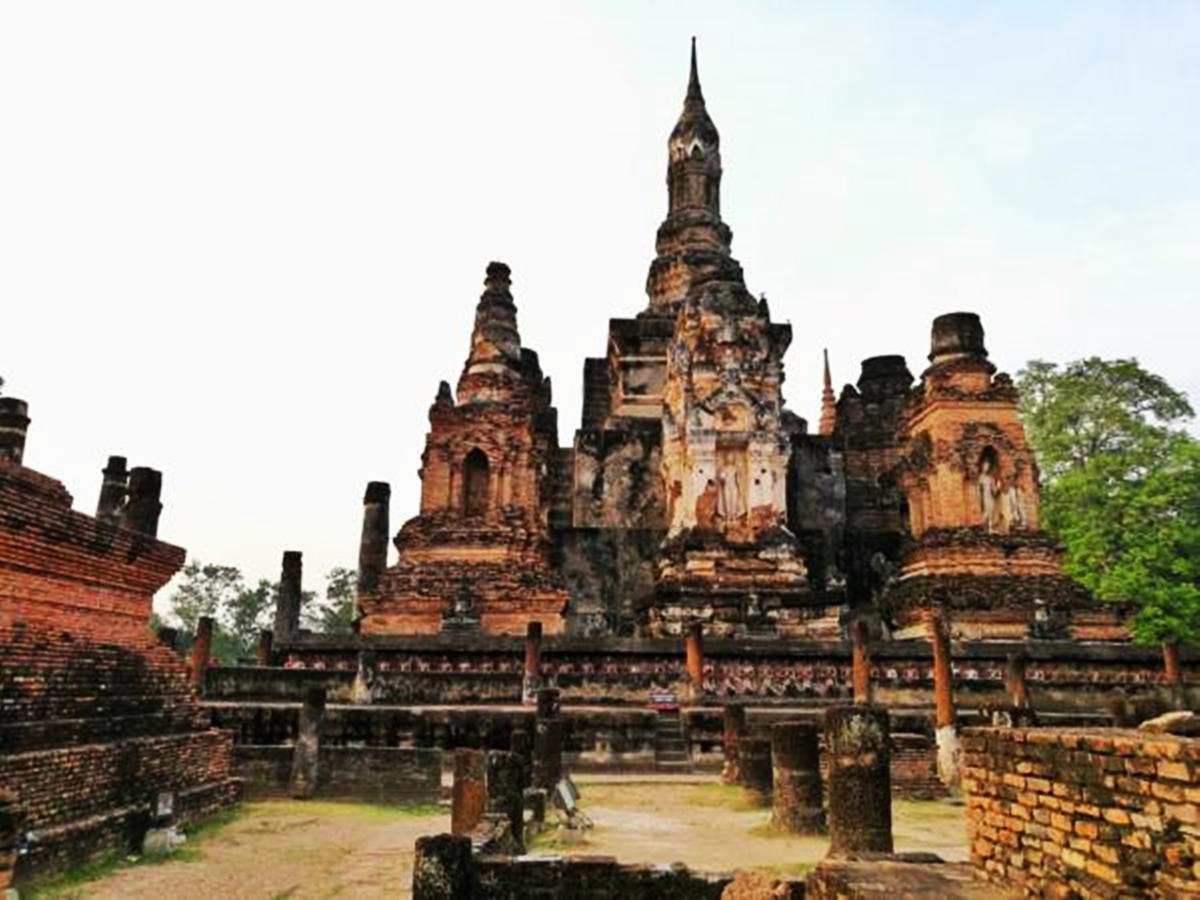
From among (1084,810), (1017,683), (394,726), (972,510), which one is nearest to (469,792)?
(1084,810)

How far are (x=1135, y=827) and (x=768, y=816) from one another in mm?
7279

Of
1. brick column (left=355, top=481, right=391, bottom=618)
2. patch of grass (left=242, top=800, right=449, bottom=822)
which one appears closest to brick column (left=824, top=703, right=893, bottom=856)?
patch of grass (left=242, top=800, right=449, bottom=822)

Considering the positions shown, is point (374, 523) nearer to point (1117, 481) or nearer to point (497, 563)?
point (497, 563)

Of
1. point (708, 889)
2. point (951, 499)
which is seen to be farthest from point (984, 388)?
point (708, 889)

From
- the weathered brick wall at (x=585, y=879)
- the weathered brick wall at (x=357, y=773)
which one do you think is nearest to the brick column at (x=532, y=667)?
the weathered brick wall at (x=357, y=773)

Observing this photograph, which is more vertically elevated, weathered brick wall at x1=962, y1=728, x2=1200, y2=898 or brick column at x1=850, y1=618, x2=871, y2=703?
brick column at x1=850, y1=618, x2=871, y2=703

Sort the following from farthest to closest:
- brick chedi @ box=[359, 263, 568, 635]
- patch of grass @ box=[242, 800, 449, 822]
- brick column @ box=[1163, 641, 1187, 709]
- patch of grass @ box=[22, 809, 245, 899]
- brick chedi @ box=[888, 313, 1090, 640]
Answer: brick chedi @ box=[359, 263, 568, 635], brick chedi @ box=[888, 313, 1090, 640], brick column @ box=[1163, 641, 1187, 709], patch of grass @ box=[242, 800, 449, 822], patch of grass @ box=[22, 809, 245, 899]

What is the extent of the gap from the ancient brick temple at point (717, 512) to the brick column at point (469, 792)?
1362cm

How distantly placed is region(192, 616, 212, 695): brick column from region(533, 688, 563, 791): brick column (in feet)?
22.2

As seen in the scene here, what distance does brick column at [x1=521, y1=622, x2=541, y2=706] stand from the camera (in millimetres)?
15484

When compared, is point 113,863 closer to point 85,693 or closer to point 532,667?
point 85,693

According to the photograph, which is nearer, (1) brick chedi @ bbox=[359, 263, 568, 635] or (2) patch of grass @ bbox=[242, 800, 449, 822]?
(2) patch of grass @ bbox=[242, 800, 449, 822]

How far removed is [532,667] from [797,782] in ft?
23.0

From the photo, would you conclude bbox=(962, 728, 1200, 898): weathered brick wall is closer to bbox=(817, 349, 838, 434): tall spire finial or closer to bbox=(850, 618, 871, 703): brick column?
bbox=(850, 618, 871, 703): brick column
